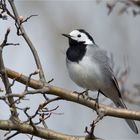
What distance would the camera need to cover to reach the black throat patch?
5.68 metres

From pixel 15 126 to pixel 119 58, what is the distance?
644 cm

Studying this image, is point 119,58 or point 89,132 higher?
point 89,132

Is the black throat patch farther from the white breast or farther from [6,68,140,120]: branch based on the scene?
[6,68,140,120]: branch

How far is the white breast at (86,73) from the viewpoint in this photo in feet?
18.3

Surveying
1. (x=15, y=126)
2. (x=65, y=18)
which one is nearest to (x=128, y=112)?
(x=15, y=126)

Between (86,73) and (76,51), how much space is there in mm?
326

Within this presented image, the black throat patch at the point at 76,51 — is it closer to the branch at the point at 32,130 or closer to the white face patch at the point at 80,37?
the white face patch at the point at 80,37

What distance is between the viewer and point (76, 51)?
19.1 feet

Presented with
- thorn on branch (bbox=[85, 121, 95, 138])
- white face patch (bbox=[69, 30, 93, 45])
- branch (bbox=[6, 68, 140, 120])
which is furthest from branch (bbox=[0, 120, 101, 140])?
white face patch (bbox=[69, 30, 93, 45])

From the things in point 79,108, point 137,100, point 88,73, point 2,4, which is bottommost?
point 79,108

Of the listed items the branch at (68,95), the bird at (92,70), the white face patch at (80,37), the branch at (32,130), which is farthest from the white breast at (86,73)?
the branch at (32,130)

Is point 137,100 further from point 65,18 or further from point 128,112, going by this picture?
point 65,18

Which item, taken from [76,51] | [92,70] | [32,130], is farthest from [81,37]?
[32,130]

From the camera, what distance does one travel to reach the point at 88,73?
5.60 meters
